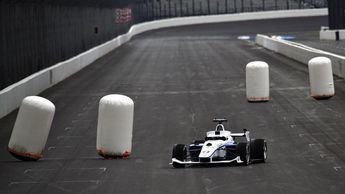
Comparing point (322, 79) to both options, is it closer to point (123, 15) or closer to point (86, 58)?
point (86, 58)

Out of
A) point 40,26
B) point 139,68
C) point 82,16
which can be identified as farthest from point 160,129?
point 82,16

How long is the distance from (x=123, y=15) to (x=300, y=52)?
125 ft

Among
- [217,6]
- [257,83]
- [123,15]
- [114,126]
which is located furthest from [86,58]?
[217,6]

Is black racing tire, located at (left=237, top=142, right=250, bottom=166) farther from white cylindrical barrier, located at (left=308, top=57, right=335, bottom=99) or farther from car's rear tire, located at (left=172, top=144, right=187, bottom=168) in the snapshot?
white cylindrical barrier, located at (left=308, top=57, right=335, bottom=99)

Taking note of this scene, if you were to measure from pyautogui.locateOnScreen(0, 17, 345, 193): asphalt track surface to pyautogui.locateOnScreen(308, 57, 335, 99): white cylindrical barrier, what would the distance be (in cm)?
35

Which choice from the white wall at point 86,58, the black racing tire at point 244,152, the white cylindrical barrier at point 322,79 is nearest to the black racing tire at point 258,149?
the black racing tire at point 244,152

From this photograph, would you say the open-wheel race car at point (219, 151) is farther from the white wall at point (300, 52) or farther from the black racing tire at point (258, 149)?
the white wall at point (300, 52)

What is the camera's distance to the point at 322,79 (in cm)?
2669

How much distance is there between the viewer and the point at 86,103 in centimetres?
2836

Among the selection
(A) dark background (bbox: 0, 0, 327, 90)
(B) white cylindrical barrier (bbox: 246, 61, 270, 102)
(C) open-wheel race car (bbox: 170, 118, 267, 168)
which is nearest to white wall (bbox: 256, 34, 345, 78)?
(B) white cylindrical barrier (bbox: 246, 61, 270, 102)

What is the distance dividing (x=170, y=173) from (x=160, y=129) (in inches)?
250

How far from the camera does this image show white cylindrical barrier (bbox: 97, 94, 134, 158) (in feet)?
55.3

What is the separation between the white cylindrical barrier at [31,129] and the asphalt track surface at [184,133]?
29cm

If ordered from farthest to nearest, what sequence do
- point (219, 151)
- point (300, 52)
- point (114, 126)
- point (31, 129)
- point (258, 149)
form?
point (300, 52), point (31, 129), point (114, 126), point (258, 149), point (219, 151)
